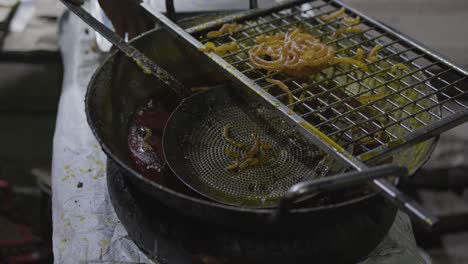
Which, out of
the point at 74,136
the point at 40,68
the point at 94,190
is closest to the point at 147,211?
the point at 94,190

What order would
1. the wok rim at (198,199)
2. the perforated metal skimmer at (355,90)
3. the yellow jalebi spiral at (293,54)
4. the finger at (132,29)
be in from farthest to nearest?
the finger at (132,29) → the yellow jalebi spiral at (293,54) → the perforated metal skimmer at (355,90) → the wok rim at (198,199)

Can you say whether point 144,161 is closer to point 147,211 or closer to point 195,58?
point 147,211

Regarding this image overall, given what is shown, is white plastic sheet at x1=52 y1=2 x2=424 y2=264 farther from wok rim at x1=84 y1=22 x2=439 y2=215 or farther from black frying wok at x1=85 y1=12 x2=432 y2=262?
wok rim at x1=84 y1=22 x2=439 y2=215

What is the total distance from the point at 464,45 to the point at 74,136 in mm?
2931

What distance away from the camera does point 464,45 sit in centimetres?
388

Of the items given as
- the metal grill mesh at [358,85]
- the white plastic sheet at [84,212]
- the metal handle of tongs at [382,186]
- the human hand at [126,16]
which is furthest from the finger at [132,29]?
the white plastic sheet at [84,212]

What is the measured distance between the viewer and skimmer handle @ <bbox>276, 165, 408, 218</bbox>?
4.75 feet

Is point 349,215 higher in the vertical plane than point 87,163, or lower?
higher

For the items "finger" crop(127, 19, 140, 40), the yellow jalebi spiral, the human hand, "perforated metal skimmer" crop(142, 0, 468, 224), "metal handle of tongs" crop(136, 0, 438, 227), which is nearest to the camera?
"metal handle of tongs" crop(136, 0, 438, 227)

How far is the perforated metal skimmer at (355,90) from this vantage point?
6.27 feet

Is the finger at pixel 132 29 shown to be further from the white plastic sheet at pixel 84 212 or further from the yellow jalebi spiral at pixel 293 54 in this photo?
the yellow jalebi spiral at pixel 293 54

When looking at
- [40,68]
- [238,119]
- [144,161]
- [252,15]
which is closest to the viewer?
[144,161]

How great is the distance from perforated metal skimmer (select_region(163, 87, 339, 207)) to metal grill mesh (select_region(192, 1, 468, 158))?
5.4 inches

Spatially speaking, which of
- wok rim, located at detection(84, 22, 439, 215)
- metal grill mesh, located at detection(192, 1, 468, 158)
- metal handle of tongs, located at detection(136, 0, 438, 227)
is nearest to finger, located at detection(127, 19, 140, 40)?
metal handle of tongs, located at detection(136, 0, 438, 227)
